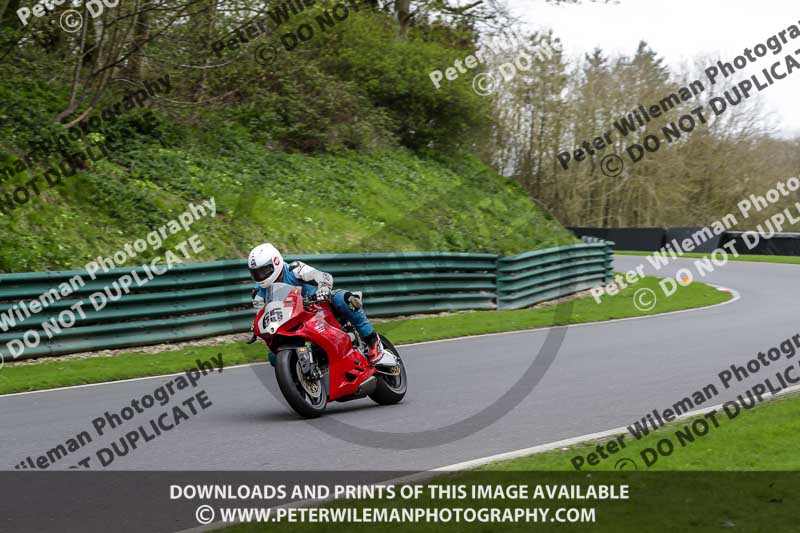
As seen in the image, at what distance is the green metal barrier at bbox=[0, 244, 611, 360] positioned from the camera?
43.5 ft

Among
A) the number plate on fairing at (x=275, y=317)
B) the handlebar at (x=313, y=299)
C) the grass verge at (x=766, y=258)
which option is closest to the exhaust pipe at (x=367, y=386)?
the handlebar at (x=313, y=299)

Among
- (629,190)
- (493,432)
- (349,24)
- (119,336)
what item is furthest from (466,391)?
(629,190)

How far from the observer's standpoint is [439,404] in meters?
9.40

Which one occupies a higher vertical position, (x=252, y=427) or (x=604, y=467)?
(x=252, y=427)

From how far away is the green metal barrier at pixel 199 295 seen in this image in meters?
13.3

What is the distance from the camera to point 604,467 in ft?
21.0

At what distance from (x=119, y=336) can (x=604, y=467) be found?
31.1ft

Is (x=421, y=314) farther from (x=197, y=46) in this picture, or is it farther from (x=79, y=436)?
(x=79, y=436)
